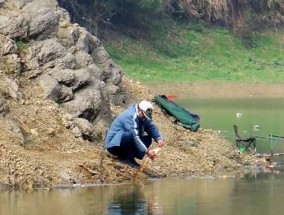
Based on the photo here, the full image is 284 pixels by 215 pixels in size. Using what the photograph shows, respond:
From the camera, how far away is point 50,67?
19.6 metres

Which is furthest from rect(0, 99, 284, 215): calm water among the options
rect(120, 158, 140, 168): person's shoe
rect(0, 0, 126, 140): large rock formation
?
rect(0, 0, 126, 140): large rock formation

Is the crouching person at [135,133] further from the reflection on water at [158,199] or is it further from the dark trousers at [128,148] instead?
the reflection on water at [158,199]

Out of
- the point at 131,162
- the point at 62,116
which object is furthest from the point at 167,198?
the point at 62,116

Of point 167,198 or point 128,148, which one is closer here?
point 167,198

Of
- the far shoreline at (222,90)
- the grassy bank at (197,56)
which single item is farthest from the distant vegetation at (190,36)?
the far shoreline at (222,90)

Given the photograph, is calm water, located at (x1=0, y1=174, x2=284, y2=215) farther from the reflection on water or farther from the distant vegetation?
the distant vegetation

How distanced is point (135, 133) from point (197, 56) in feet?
116

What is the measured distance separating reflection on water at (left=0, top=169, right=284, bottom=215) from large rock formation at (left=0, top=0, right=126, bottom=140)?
198 cm

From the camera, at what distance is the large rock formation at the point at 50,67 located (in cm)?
1883

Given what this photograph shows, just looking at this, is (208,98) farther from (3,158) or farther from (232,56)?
(3,158)

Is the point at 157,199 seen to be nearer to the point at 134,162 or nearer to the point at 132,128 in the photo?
the point at 132,128

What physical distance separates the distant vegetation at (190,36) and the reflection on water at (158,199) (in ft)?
92.0

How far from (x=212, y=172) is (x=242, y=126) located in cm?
1101

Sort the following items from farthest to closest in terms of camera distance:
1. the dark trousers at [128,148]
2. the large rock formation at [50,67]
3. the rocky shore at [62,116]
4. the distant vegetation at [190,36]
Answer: the distant vegetation at [190,36] → the large rock formation at [50,67] → the dark trousers at [128,148] → the rocky shore at [62,116]
